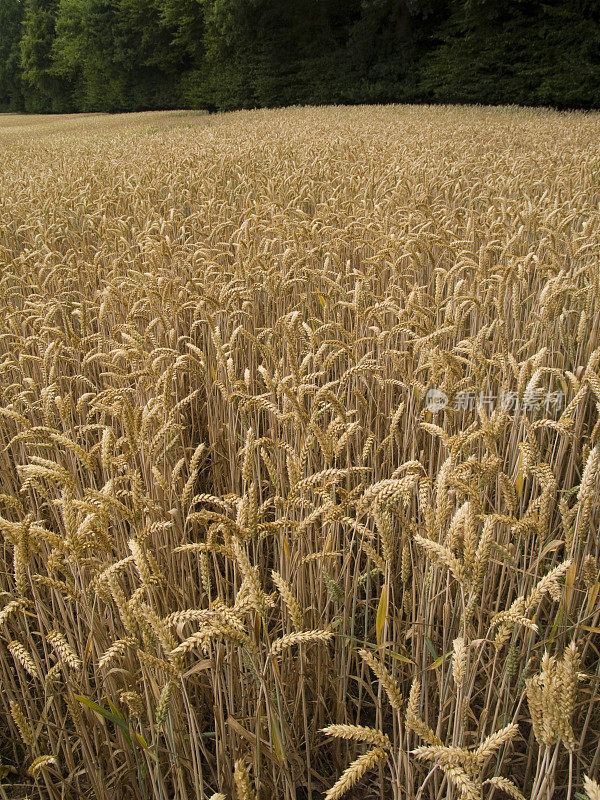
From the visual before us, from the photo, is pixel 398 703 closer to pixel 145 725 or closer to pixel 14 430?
pixel 145 725

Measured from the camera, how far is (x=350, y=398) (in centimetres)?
198

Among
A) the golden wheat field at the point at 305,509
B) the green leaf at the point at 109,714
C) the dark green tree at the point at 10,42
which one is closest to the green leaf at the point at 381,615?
the golden wheat field at the point at 305,509

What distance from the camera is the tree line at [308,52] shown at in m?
16.8

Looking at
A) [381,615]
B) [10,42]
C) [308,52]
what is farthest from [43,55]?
[381,615]

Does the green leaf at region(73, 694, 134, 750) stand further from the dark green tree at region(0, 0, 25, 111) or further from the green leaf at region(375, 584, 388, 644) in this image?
the dark green tree at region(0, 0, 25, 111)

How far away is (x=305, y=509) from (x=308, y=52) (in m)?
26.2

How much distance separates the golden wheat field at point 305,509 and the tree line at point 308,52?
49.4 ft

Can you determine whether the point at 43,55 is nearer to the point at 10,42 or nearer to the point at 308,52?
the point at 10,42

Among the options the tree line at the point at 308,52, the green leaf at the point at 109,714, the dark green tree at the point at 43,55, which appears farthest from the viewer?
the dark green tree at the point at 43,55

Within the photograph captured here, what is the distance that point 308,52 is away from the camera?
23781mm

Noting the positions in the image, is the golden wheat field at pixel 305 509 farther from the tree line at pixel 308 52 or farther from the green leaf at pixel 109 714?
the tree line at pixel 308 52

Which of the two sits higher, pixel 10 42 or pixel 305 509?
pixel 10 42

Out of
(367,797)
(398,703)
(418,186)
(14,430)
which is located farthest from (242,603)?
(418,186)

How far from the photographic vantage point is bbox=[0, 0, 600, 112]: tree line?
1683 cm
